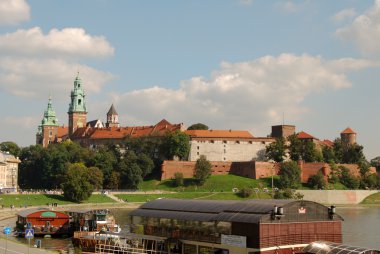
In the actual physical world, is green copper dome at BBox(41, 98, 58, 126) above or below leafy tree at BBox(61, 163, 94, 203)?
above

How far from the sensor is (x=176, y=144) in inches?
4988

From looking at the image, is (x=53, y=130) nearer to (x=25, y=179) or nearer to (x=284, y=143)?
(x=25, y=179)

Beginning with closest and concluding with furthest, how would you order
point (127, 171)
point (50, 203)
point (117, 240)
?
point (117, 240) → point (50, 203) → point (127, 171)

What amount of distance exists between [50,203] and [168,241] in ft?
179

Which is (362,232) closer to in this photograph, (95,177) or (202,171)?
(95,177)

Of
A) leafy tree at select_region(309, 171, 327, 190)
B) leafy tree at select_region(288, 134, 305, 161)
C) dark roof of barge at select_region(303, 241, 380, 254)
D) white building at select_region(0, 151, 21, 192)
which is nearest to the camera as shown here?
dark roof of barge at select_region(303, 241, 380, 254)

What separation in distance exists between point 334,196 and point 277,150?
19.1 meters

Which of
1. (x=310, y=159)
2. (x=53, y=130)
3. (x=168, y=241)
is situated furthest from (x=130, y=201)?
(x=53, y=130)

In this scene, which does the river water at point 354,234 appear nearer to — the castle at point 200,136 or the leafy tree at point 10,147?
the castle at point 200,136

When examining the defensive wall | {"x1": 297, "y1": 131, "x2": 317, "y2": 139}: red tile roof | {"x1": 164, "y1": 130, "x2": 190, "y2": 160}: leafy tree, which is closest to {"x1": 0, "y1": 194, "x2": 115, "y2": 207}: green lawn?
the defensive wall

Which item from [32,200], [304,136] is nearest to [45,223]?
[32,200]

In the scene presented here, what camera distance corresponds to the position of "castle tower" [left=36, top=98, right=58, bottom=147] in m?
180

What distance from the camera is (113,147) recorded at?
127062 millimetres

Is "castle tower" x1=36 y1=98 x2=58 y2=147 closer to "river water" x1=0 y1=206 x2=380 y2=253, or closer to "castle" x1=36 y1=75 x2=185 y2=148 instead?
"castle" x1=36 y1=75 x2=185 y2=148
